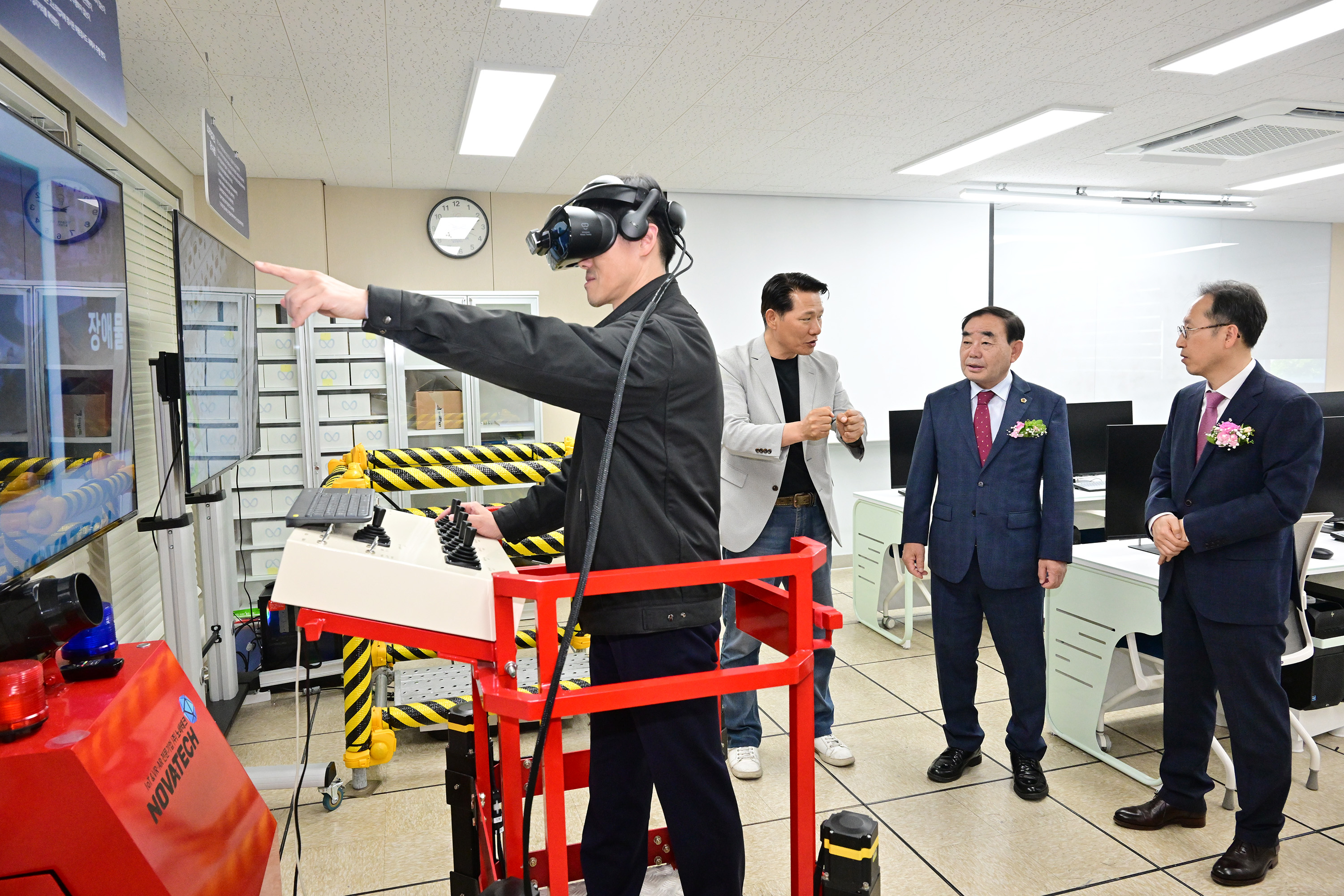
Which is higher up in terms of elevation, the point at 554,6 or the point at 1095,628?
the point at 554,6

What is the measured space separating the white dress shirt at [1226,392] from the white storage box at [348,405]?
4559mm

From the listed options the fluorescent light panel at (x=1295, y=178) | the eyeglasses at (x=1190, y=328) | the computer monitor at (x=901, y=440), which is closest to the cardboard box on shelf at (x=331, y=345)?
the computer monitor at (x=901, y=440)

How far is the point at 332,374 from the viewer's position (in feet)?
17.0

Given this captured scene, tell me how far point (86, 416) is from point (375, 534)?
1.08 m

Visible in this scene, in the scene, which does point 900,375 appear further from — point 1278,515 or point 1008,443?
point 1278,515

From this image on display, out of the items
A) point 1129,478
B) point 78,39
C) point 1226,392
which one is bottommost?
point 1129,478

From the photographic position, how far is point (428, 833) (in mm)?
2529

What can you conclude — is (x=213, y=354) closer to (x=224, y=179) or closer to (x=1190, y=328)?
(x=224, y=179)

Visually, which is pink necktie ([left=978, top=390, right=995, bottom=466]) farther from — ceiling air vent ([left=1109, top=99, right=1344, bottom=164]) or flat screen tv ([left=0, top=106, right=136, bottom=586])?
ceiling air vent ([left=1109, top=99, right=1344, bottom=164])

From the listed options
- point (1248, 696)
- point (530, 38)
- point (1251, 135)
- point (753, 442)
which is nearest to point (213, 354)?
point (530, 38)

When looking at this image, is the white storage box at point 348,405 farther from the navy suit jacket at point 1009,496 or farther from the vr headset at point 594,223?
the vr headset at point 594,223

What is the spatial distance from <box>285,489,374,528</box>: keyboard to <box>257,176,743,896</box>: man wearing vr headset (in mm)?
350

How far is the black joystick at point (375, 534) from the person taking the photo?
1.34 m

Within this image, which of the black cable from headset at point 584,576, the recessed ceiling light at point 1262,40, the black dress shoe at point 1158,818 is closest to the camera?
the black cable from headset at point 584,576
